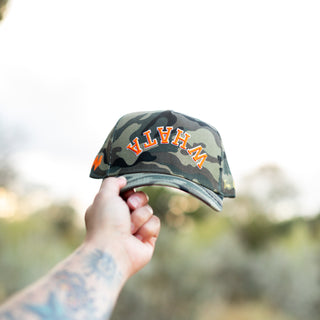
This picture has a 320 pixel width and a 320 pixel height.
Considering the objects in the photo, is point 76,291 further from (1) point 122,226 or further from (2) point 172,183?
(2) point 172,183

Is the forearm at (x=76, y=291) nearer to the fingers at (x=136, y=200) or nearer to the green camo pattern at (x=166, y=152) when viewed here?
the fingers at (x=136, y=200)

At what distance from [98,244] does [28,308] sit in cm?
31

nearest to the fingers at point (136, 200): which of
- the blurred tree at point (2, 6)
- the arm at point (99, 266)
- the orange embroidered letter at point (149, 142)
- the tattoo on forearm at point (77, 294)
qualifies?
the arm at point (99, 266)

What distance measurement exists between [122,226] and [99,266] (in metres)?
0.21


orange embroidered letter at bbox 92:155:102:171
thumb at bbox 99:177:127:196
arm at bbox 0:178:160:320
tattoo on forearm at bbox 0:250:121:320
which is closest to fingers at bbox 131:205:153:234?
arm at bbox 0:178:160:320

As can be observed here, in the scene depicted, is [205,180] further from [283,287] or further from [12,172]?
[283,287]

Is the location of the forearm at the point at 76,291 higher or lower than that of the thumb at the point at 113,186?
lower

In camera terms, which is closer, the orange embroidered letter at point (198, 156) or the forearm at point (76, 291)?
the forearm at point (76, 291)

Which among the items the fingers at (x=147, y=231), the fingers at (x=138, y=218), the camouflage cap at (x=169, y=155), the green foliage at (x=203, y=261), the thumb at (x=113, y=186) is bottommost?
the green foliage at (x=203, y=261)

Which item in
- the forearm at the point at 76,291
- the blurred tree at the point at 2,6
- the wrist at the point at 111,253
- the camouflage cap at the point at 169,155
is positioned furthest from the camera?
the blurred tree at the point at 2,6

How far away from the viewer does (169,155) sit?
1.73 metres

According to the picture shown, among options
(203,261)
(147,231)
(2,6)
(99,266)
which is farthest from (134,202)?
(203,261)

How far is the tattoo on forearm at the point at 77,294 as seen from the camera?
974 millimetres

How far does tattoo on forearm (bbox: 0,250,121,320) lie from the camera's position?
38.4 inches
